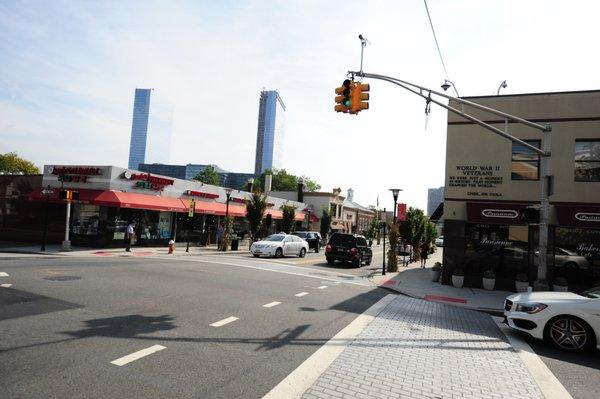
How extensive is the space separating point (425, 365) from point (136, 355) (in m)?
4.19

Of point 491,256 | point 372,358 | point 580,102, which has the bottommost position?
point 372,358

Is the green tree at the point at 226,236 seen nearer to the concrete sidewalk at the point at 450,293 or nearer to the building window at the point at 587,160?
the concrete sidewalk at the point at 450,293

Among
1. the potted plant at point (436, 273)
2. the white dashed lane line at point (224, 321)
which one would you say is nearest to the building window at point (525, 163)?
the potted plant at point (436, 273)

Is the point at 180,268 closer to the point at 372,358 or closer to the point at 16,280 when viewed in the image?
the point at 16,280

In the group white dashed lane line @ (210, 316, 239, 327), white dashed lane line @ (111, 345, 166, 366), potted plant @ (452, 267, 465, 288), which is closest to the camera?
white dashed lane line @ (111, 345, 166, 366)

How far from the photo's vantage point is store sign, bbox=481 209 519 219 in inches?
659

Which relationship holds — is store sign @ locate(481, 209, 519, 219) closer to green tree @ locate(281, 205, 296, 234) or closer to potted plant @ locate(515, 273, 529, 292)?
potted plant @ locate(515, 273, 529, 292)

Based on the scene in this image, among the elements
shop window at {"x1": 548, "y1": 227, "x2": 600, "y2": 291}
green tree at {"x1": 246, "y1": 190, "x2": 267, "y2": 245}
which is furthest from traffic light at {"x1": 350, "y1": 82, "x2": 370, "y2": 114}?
green tree at {"x1": 246, "y1": 190, "x2": 267, "y2": 245}

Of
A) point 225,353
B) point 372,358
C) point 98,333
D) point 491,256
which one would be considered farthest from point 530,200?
point 98,333

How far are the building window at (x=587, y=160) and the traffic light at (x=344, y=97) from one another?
35.2 feet

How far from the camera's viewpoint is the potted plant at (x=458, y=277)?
689 inches

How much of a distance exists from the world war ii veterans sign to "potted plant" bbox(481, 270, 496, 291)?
129 inches

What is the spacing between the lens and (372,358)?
6398 mm

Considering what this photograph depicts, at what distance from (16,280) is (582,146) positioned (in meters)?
19.8
